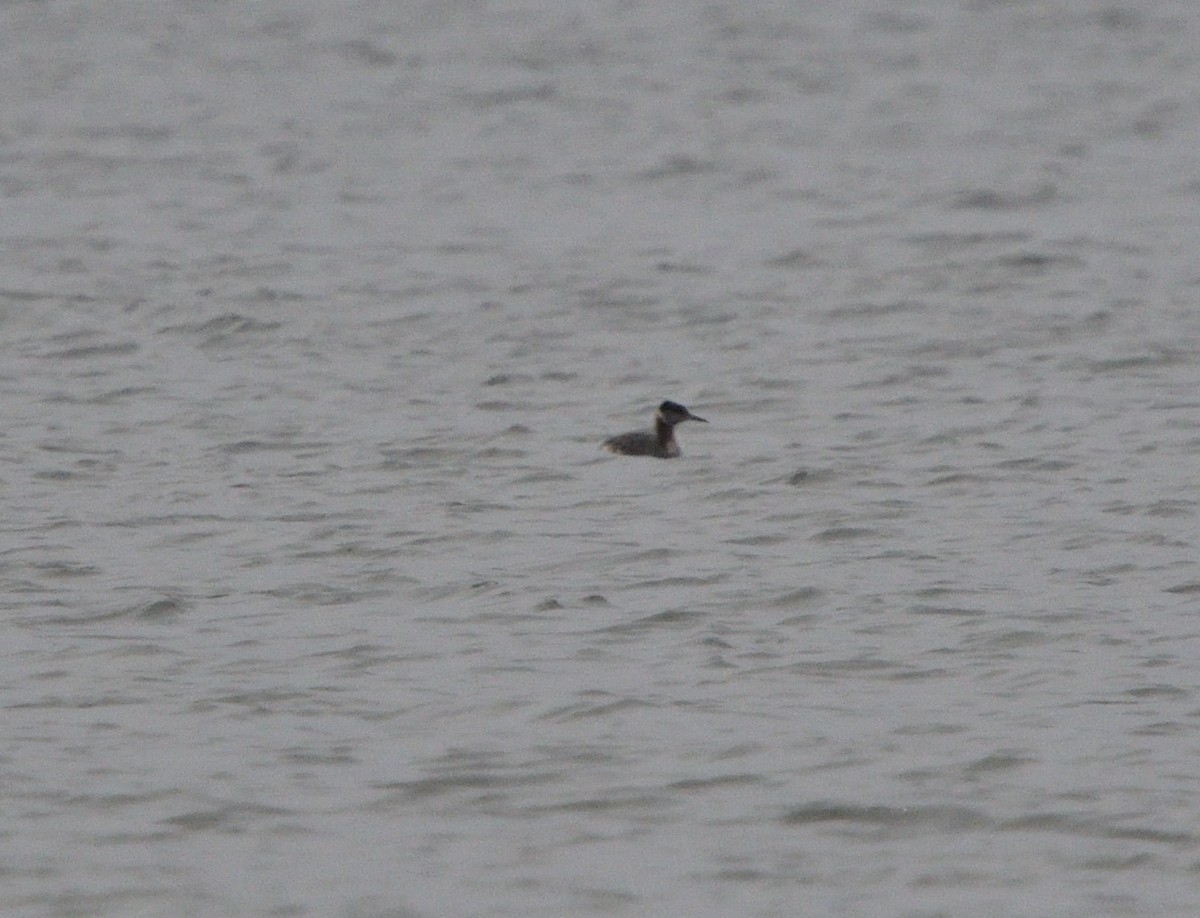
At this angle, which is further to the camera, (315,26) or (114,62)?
(315,26)

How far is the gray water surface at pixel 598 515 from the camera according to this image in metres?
9.08

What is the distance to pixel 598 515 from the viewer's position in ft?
46.2

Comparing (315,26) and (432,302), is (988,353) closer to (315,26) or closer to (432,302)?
(432,302)

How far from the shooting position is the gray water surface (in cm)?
908

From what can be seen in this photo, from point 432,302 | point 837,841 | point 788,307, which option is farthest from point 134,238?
point 837,841

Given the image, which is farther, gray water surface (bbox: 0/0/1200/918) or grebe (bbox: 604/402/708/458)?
grebe (bbox: 604/402/708/458)

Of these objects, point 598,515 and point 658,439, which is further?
point 658,439

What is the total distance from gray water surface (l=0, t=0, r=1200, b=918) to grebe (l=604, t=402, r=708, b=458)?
266 mm

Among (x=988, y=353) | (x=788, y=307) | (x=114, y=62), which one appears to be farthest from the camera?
(x=114, y=62)

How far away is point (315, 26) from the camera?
129 feet

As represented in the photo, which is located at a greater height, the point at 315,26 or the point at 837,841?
the point at 315,26

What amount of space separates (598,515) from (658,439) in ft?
4.58

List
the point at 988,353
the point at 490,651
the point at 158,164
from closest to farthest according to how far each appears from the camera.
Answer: the point at 490,651 → the point at 988,353 → the point at 158,164

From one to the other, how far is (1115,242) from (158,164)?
1063 centimetres
